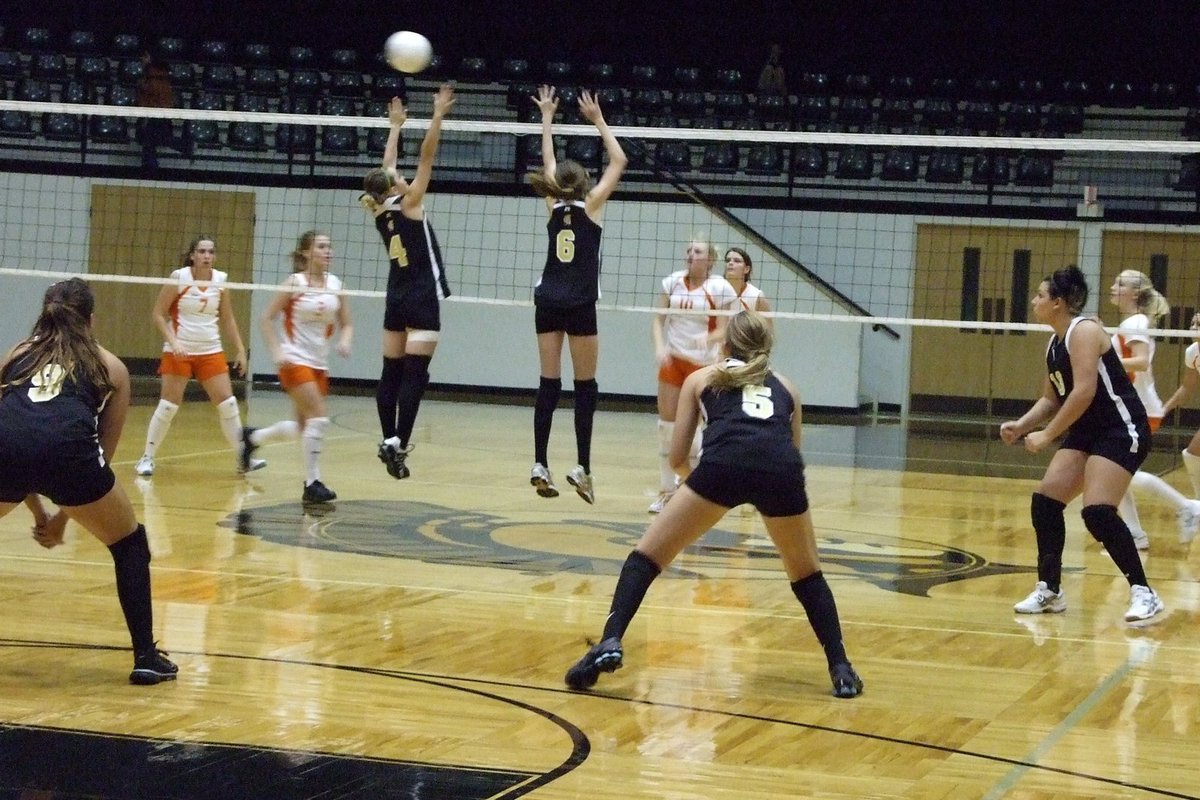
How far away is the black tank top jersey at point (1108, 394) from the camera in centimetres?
680

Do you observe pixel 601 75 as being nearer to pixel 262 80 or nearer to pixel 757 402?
pixel 262 80

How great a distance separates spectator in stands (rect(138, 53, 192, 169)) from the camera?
19938 mm

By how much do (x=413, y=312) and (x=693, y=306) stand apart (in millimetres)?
2408

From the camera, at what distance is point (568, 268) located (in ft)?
27.5

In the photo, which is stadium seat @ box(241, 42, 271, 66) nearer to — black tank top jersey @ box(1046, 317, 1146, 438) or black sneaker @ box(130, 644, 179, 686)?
black tank top jersey @ box(1046, 317, 1146, 438)

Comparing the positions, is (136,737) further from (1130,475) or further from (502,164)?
(502,164)

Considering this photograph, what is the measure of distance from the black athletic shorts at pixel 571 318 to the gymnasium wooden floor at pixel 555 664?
1.18 meters

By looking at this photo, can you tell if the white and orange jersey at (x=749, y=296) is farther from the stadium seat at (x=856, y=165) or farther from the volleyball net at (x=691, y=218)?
→ the stadium seat at (x=856, y=165)

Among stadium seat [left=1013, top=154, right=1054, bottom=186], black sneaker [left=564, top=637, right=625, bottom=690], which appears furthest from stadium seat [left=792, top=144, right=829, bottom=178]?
black sneaker [left=564, top=637, right=625, bottom=690]

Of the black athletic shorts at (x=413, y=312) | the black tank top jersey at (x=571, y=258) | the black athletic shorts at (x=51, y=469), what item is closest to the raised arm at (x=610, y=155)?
the black tank top jersey at (x=571, y=258)

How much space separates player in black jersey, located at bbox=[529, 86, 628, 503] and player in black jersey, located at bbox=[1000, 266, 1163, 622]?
94.1 inches

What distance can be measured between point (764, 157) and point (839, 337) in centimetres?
248

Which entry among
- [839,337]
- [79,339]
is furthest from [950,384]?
[79,339]

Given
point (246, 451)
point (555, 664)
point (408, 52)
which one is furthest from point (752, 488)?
point (246, 451)
